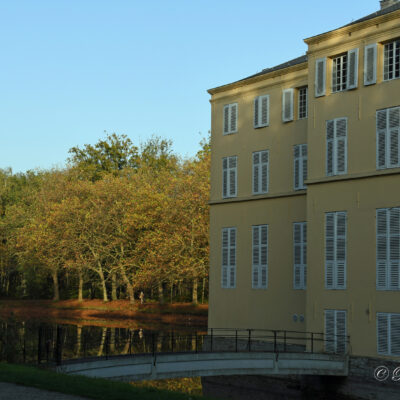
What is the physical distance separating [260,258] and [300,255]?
2.34 metres

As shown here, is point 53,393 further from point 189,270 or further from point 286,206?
point 189,270

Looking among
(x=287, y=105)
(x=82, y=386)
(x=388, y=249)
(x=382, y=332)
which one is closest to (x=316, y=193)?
(x=388, y=249)

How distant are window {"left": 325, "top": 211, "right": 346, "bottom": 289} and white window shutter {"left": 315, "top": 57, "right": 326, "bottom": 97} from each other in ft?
16.9

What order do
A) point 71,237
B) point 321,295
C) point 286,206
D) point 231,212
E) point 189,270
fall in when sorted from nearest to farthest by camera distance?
1. point 321,295
2. point 286,206
3. point 231,212
4. point 189,270
5. point 71,237

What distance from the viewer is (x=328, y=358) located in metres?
24.0

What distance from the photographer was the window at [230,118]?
3266 centimetres

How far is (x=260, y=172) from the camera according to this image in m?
30.8

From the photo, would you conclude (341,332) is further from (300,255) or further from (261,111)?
(261,111)

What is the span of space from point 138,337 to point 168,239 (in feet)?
45.3

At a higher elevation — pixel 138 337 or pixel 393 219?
pixel 393 219

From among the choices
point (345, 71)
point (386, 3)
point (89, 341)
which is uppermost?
point (386, 3)

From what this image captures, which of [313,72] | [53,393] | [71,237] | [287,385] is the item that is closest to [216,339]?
[287,385]

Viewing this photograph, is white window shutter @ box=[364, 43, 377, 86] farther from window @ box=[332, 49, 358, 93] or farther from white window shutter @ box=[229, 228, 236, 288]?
white window shutter @ box=[229, 228, 236, 288]

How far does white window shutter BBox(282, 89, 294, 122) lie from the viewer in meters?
30.1
